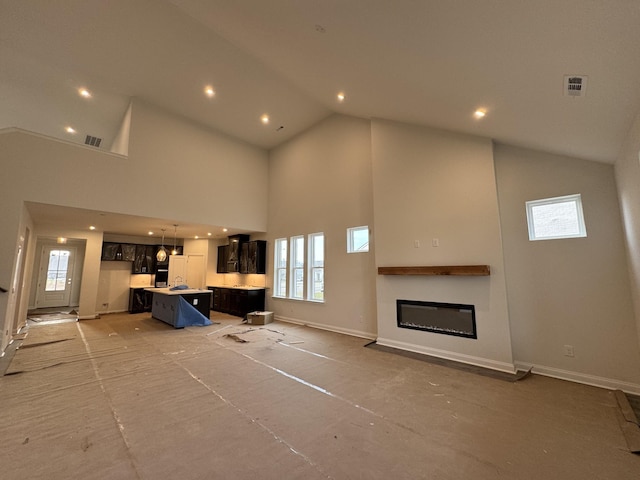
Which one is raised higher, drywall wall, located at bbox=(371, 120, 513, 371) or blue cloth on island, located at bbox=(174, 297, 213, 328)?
drywall wall, located at bbox=(371, 120, 513, 371)

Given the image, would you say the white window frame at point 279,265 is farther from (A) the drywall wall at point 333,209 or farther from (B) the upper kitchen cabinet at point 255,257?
(B) the upper kitchen cabinet at point 255,257

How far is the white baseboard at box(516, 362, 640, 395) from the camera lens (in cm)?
309

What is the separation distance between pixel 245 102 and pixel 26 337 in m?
6.71

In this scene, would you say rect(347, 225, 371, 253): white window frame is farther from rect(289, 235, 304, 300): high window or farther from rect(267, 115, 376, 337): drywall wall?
rect(289, 235, 304, 300): high window

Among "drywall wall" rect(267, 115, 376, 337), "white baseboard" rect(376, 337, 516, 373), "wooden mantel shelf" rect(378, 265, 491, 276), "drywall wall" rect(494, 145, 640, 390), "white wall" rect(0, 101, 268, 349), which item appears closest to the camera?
"drywall wall" rect(494, 145, 640, 390)

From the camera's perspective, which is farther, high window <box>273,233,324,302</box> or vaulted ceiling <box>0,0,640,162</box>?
high window <box>273,233,324,302</box>

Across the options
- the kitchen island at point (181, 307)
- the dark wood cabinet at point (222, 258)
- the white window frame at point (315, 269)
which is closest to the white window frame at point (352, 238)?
the white window frame at point (315, 269)

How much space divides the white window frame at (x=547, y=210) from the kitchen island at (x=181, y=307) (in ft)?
22.8

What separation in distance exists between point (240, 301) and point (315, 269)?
2.72 metres

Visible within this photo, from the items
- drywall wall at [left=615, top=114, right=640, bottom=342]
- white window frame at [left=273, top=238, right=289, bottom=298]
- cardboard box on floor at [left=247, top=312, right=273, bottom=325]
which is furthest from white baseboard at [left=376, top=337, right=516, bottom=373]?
white window frame at [left=273, top=238, right=289, bottom=298]

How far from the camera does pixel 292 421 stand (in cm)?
241

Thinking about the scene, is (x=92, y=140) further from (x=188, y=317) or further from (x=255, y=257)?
(x=188, y=317)

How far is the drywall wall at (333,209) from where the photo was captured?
5738 millimetres

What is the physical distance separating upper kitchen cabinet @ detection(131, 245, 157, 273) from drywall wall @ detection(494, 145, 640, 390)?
10.2m
